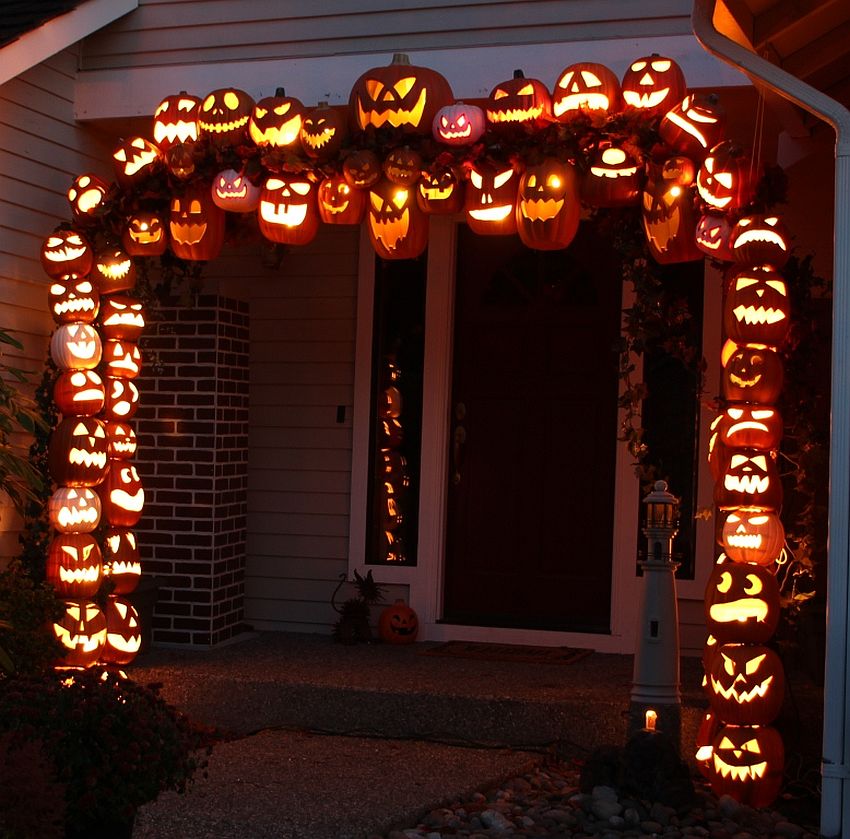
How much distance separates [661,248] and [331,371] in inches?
109

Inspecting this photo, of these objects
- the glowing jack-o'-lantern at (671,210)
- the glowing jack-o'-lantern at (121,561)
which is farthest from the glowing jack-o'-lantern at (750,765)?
the glowing jack-o'-lantern at (121,561)

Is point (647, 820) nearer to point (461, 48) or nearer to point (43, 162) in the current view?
point (461, 48)

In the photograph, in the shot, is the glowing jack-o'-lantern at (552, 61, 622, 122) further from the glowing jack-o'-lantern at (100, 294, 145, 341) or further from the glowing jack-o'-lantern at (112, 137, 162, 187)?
the glowing jack-o'-lantern at (100, 294, 145, 341)

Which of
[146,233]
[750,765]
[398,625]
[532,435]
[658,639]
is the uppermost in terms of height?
[146,233]

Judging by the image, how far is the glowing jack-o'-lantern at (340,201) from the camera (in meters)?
5.73

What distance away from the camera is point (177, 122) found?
605 cm

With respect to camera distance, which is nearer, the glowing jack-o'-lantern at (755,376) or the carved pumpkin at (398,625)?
the glowing jack-o'-lantern at (755,376)

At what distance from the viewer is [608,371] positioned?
726 cm

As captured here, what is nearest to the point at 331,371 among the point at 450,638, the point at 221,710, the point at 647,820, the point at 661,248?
the point at 450,638

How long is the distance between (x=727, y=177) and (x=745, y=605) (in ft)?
5.38

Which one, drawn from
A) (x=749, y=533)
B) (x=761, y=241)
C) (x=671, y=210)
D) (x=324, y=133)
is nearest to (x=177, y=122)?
(x=324, y=133)

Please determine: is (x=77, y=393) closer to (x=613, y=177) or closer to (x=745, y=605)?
(x=613, y=177)

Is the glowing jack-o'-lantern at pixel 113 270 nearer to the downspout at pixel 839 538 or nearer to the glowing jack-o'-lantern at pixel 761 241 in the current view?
the glowing jack-o'-lantern at pixel 761 241

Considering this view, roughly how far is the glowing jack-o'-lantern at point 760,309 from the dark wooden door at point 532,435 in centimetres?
215
